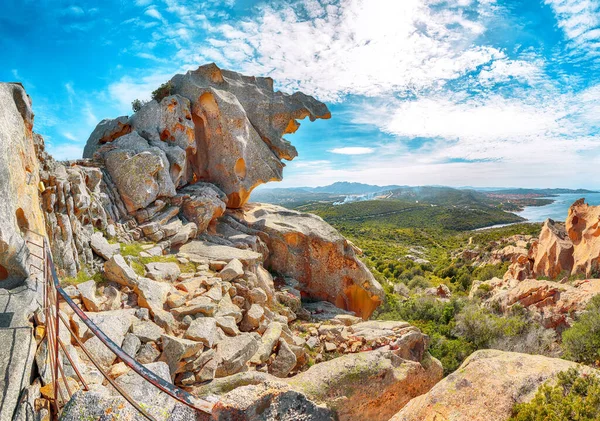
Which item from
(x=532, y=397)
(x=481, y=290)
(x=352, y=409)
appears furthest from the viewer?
(x=481, y=290)

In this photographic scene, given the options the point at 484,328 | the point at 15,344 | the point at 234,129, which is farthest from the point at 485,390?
the point at 234,129

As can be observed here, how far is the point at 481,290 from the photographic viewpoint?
31.1 metres

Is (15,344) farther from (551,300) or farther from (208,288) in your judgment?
(551,300)

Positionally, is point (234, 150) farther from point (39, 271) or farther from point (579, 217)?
point (579, 217)

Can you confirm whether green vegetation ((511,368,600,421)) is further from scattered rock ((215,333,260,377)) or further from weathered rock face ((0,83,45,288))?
weathered rock face ((0,83,45,288))

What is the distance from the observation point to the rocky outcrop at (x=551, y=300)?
18078mm

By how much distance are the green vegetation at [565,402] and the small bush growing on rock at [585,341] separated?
32.1 ft

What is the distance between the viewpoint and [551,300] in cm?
1939

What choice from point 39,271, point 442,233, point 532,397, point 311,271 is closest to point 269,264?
point 311,271

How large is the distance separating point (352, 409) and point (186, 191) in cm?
1836

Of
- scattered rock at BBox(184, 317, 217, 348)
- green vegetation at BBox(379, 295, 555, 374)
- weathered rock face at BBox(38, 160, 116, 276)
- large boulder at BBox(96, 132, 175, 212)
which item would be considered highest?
large boulder at BBox(96, 132, 175, 212)

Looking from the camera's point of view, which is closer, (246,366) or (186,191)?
(246,366)

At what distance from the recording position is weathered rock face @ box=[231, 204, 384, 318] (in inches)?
888

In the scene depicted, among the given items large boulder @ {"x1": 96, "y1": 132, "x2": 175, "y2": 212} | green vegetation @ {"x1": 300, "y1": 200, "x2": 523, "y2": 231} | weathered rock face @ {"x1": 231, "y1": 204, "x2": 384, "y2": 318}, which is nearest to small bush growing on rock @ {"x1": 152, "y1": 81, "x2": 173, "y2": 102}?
large boulder @ {"x1": 96, "y1": 132, "x2": 175, "y2": 212}
